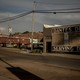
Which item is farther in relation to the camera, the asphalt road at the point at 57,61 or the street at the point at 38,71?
the asphalt road at the point at 57,61

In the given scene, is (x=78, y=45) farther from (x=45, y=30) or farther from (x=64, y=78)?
(x=64, y=78)

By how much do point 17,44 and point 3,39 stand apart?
17.0 ft

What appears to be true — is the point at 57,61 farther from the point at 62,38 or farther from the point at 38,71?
the point at 62,38

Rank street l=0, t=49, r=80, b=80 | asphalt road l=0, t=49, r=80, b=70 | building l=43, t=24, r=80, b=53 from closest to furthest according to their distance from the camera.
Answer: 1. street l=0, t=49, r=80, b=80
2. asphalt road l=0, t=49, r=80, b=70
3. building l=43, t=24, r=80, b=53

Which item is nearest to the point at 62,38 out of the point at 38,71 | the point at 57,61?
the point at 57,61

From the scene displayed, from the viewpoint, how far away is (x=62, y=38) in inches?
2036

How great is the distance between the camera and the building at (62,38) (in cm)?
4869

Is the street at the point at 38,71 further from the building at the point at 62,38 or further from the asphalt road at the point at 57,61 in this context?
the building at the point at 62,38

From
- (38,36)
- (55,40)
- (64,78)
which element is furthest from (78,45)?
(38,36)

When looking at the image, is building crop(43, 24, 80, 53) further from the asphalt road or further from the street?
the street

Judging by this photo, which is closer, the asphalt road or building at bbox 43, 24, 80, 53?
the asphalt road

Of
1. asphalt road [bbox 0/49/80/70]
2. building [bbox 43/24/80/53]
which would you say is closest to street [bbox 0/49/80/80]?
asphalt road [bbox 0/49/80/70]

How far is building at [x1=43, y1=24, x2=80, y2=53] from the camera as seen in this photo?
48.7m

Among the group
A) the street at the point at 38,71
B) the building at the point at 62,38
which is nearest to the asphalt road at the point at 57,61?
the street at the point at 38,71
